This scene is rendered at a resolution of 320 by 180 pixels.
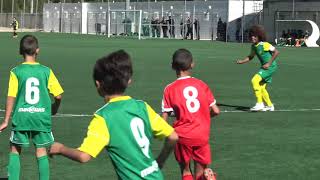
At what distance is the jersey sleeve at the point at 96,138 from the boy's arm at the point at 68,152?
31 millimetres

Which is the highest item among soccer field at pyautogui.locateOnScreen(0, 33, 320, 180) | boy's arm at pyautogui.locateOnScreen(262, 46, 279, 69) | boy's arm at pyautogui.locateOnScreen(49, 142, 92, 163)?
boy's arm at pyautogui.locateOnScreen(262, 46, 279, 69)

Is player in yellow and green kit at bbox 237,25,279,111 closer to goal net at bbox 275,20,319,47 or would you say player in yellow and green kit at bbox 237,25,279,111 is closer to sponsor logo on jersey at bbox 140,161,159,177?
sponsor logo on jersey at bbox 140,161,159,177

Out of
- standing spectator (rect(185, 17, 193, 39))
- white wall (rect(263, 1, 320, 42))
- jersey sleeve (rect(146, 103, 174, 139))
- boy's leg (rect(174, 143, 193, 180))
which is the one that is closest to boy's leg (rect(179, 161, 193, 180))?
boy's leg (rect(174, 143, 193, 180))

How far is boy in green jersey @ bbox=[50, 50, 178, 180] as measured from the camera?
4.47 metres

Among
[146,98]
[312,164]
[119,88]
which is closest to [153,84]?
[146,98]

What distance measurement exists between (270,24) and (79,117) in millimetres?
52488

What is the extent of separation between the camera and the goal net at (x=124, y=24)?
7941cm

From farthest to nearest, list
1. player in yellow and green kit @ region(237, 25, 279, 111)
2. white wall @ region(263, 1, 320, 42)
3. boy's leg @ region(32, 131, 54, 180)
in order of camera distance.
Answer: white wall @ region(263, 1, 320, 42), player in yellow and green kit @ region(237, 25, 279, 111), boy's leg @ region(32, 131, 54, 180)

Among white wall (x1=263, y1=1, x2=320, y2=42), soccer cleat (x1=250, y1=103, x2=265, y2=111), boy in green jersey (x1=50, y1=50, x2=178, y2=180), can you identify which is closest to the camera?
boy in green jersey (x1=50, y1=50, x2=178, y2=180)

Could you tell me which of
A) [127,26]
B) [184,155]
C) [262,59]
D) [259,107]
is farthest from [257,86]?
Answer: [127,26]

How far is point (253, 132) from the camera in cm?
1212

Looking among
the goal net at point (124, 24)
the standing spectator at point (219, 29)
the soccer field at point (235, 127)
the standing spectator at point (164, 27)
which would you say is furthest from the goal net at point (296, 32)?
the soccer field at point (235, 127)

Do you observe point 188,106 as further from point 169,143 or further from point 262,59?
point 262,59

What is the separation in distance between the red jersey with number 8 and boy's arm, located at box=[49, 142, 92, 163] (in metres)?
2.38
